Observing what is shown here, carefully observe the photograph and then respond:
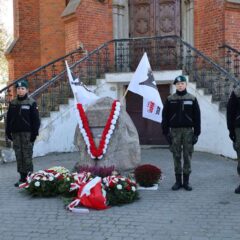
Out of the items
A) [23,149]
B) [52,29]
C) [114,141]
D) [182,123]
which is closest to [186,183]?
[182,123]

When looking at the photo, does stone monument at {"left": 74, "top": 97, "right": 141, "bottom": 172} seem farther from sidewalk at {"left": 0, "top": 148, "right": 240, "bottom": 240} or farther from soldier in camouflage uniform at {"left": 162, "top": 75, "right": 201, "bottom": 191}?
soldier in camouflage uniform at {"left": 162, "top": 75, "right": 201, "bottom": 191}

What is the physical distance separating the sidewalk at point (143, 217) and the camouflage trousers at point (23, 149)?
43 centimetres

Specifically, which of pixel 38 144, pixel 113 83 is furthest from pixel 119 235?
pixel 113 83

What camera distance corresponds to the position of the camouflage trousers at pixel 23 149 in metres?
7.55

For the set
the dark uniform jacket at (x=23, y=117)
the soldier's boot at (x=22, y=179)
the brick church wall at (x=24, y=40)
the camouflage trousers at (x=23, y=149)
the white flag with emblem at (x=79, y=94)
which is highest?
the brick church wall at (x=24, y=40)

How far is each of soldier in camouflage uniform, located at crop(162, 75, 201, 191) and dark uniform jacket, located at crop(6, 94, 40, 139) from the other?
2.29 metres

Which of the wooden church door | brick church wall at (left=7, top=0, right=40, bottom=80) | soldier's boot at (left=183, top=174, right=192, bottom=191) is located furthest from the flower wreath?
brick church wall at (left=7, top=0, right=40, bottom=80)

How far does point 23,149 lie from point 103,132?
145 cm

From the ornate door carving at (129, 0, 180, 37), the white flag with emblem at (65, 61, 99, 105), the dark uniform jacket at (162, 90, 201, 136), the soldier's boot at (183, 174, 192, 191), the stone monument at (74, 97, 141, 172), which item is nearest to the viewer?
the dark uniform jacket at (162, 90, 201, 136)

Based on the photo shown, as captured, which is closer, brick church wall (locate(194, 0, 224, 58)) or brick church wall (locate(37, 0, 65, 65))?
brick church wall (locate(194, 0, 224, 58))

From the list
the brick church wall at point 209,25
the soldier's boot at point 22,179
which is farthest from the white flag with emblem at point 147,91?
the brick church wall at point 209,25

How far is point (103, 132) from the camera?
25.5 ft

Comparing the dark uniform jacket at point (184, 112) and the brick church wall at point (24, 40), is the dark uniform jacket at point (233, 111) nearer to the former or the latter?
the dark uniform jacket at point (184, 112)

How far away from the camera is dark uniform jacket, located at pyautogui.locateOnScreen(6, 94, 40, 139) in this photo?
7.50 metres
